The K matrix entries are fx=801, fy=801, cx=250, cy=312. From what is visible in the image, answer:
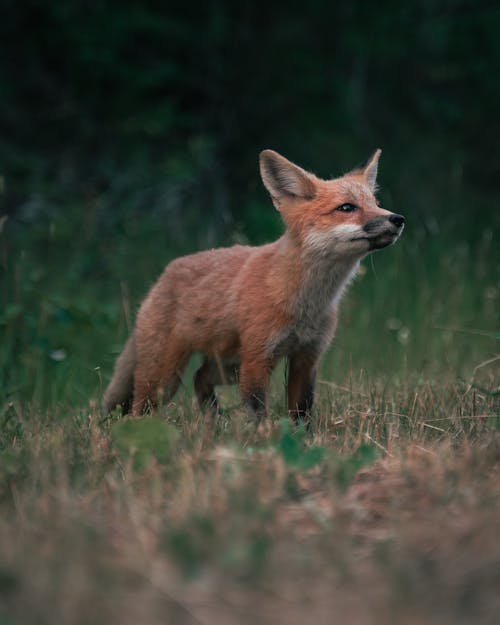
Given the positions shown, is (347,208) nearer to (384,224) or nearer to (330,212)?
(330,212)

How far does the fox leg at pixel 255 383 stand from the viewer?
452cm

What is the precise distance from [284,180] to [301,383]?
124 cm

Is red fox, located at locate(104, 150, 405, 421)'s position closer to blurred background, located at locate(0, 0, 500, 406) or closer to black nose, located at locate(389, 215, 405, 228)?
black nose, located at locate(389, 215, 405, 228)

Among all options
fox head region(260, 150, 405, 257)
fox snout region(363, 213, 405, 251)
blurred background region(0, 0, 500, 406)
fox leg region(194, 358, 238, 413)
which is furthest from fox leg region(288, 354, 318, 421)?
blurred background region(0, 0, 500, 406)

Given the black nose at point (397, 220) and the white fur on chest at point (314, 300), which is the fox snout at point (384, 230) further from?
the white fur on chest at point (314, 300)

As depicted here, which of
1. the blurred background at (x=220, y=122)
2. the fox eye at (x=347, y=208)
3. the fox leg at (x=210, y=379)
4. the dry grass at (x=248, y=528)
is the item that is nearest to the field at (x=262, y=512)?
the dry grass at (x=248, y=528)

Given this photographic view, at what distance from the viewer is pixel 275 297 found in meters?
4.63

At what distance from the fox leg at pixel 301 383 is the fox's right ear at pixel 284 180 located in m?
0.94

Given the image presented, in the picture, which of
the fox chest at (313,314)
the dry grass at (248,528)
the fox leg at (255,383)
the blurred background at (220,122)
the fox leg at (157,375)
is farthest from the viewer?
the blurred background at (220,122)

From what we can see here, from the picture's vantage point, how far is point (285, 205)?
486 centimetres

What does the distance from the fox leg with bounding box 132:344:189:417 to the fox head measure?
1.11 m

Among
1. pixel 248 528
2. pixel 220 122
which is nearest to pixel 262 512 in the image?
pixel 248 528

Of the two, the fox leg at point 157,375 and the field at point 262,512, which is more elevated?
the field at point 262,512

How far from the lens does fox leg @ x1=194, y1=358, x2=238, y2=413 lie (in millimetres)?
5145
